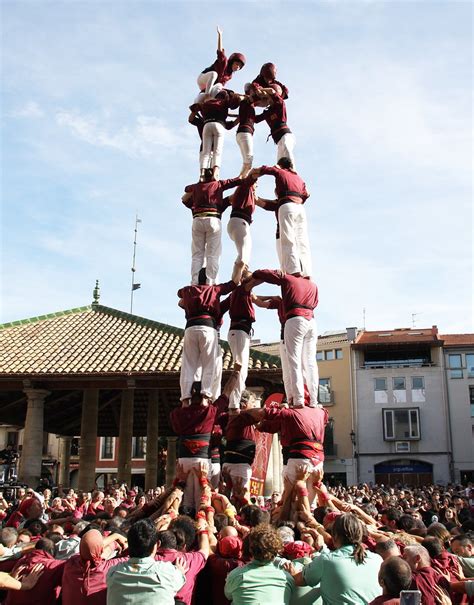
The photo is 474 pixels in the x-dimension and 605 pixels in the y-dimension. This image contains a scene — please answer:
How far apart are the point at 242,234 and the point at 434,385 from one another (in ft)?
104

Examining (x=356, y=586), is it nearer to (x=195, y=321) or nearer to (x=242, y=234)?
(x=195, y=321)

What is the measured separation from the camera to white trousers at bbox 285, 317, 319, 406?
9000 mm

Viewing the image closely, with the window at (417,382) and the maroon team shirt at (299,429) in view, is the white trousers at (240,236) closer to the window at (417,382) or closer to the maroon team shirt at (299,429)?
Result: the maroon team shirt at (299,429)

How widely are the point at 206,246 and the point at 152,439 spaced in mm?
10529

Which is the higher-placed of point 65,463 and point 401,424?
point 401,424

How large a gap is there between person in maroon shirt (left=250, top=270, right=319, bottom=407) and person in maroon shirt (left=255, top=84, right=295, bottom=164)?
2.40 m

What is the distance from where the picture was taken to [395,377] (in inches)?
1582

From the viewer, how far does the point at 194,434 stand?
912 cm

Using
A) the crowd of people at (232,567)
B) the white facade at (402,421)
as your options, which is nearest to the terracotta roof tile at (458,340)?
the white facade at (402,421)

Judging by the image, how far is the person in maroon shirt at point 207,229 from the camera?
1014 cm

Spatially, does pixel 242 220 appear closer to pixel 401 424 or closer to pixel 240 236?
pixel 240 236

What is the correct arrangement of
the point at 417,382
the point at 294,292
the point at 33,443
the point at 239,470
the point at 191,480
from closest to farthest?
the point at 191,480 → the point at 294,292 → the point at 239,470 → the point at 33,443 → the point at 417,382

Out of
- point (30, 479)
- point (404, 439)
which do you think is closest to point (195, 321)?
point (30, 479)

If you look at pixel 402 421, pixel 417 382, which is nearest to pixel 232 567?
pixel 402 421
